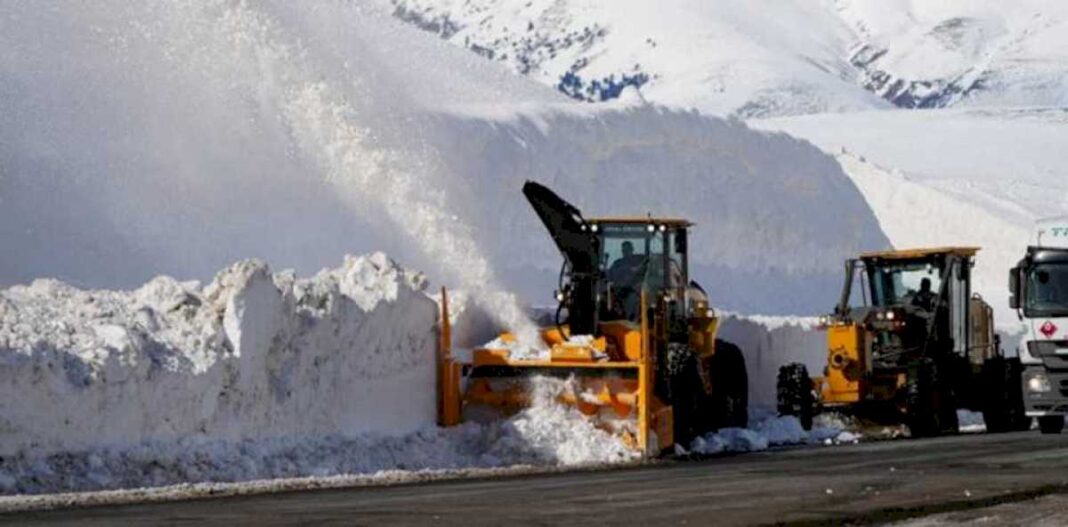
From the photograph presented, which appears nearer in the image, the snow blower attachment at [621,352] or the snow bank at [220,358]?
the snow bank at [220,358]

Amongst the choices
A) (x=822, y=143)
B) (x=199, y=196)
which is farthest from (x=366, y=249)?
(x=822, y=143)

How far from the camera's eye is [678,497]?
16.2m

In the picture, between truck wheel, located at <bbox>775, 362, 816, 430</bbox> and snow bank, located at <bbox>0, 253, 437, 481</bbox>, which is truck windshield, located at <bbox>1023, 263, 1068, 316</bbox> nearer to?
truck wheel, located at <bbox>775, 362, 816, 430</bbox>

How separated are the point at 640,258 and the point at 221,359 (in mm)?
7063

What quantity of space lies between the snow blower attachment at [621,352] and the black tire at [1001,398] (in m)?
4.53

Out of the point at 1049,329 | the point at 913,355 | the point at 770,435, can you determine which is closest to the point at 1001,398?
the point at 913,355

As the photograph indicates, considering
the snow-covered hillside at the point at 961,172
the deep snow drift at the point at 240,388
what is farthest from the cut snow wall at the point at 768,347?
the snow-covered hillside at the point at 961,172

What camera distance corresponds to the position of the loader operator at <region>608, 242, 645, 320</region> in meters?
24.6

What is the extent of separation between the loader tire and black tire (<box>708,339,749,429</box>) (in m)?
1.29

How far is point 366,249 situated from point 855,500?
17.2m

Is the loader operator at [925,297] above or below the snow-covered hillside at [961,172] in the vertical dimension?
below

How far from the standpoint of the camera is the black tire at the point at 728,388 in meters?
25.8

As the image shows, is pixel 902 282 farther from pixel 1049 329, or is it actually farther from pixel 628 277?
pixel 628 277

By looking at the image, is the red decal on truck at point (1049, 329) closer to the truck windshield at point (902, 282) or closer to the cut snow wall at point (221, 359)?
the truck windshield at point (902, 282)
